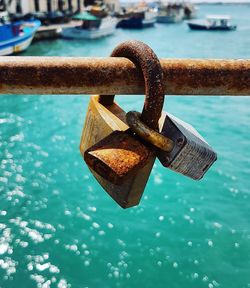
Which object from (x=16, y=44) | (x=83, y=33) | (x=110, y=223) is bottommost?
(x=83, y=33)

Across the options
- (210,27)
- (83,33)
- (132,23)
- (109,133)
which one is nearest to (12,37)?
(83,33)

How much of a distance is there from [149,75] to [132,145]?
244 millimetres

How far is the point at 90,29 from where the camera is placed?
146 feet

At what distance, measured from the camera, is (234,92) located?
4.42 feet

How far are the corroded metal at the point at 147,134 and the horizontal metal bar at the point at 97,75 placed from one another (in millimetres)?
97

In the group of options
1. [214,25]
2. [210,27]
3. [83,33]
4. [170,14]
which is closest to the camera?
[83,33]

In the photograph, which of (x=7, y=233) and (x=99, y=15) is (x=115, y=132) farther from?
(x=99, y=15)

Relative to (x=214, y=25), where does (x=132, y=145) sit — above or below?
above

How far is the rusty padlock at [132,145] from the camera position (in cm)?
119

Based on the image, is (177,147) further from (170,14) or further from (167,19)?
(170,14)

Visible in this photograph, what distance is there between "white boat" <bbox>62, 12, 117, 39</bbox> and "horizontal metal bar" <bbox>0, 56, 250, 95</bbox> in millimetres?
42981

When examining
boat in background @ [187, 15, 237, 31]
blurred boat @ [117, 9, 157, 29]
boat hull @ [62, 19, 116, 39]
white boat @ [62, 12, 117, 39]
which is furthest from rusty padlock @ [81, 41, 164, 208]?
blurred boat @ [117, 9, 157, 29]

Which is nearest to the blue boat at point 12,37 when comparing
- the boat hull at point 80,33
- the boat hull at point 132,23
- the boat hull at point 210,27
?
the boat hull at point 80,33

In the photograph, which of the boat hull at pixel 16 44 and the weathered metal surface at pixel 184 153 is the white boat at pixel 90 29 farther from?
the weathered metal surface at pixel 184 153
